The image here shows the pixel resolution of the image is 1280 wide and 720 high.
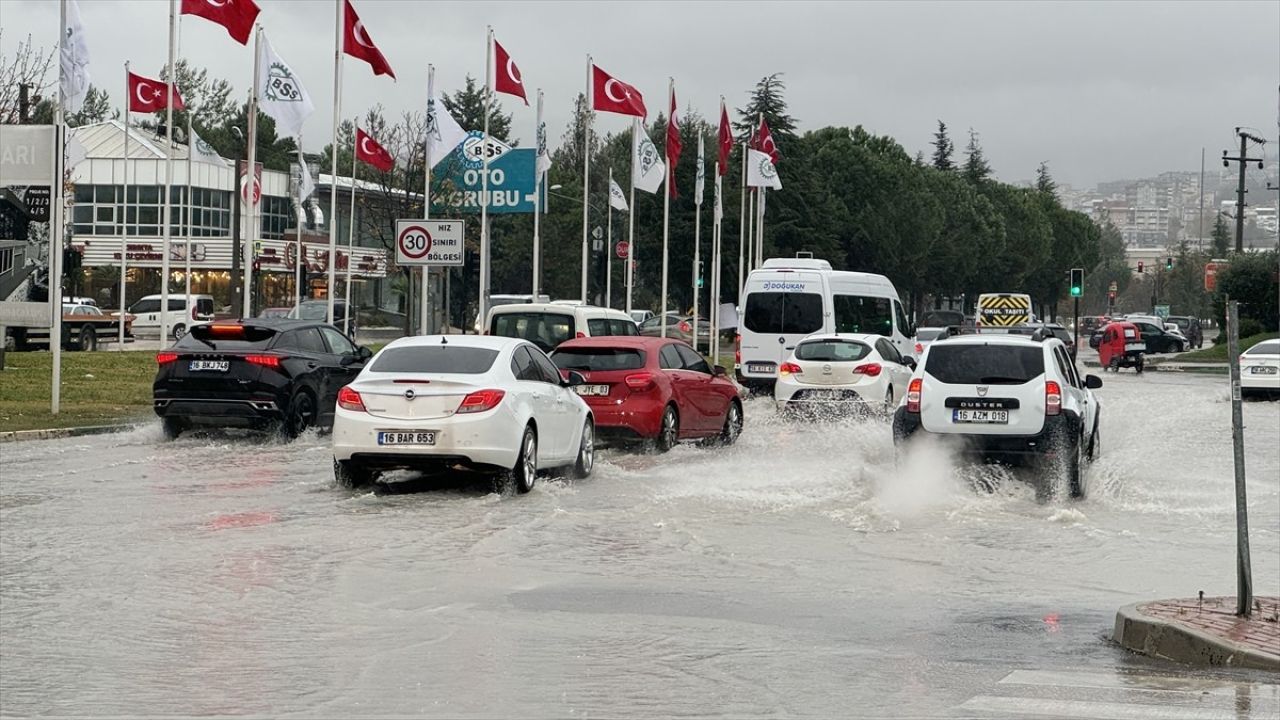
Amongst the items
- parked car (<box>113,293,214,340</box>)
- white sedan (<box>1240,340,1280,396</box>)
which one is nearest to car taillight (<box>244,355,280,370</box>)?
white sedan (<box>1240,340,1280,396</box>)

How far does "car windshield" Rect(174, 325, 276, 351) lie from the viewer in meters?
21.7

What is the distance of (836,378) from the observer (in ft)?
92.0

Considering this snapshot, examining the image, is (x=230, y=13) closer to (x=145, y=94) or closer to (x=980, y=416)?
(x=145, y=94)

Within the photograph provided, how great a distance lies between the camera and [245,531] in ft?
45.3

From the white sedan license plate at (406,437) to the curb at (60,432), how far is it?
26.9 ft

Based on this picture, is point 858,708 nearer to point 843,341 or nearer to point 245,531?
point 245,531

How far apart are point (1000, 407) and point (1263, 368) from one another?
87.2 feet

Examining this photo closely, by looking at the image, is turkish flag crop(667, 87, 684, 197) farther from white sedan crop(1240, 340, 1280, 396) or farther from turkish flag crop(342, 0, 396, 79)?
white sedan crop(1240, 340, 1280, 396)

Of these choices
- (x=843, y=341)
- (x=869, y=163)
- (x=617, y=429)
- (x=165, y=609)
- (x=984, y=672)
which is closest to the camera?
(x=984, y=672)

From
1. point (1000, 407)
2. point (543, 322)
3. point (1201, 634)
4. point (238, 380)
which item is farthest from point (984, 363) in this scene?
point (543, 322)

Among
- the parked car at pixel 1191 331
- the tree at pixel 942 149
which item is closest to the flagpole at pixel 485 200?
the parked car at pixel 1191 331

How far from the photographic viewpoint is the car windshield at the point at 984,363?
1733cm

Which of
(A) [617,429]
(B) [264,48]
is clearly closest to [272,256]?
(B) [264,48]

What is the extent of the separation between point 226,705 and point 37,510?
26.5 ft
